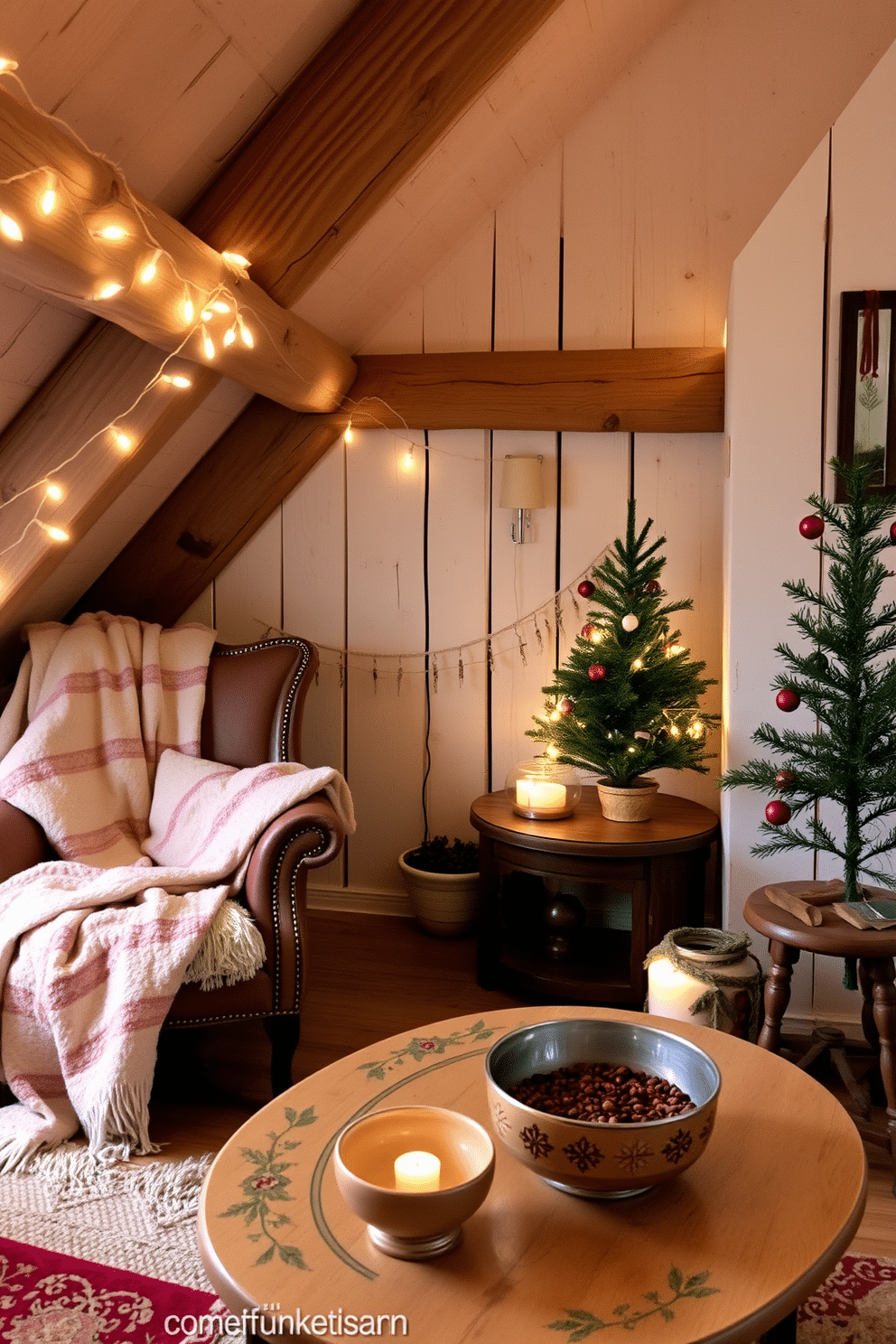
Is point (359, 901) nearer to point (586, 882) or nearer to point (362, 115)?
point (586, 882)

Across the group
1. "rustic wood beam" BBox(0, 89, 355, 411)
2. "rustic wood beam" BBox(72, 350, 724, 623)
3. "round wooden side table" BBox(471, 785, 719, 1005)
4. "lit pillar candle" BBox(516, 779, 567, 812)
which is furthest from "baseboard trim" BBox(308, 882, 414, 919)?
"rustic wood beam" BBox(0, 89, 355, 411)

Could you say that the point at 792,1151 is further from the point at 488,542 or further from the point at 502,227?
the point at 502,227

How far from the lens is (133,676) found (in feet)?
9.62

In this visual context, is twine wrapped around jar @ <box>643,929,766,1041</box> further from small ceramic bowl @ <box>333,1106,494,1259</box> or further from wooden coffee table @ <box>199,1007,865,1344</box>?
small ceramic bowl @ <box>333,1106,494,1259</box>

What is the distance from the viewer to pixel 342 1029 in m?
2.68

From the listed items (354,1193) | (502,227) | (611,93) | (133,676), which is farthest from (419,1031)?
(611,93)

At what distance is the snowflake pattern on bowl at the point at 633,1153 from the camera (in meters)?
1.16

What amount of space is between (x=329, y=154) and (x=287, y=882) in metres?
1.57

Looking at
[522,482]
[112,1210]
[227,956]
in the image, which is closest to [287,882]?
[227,956]

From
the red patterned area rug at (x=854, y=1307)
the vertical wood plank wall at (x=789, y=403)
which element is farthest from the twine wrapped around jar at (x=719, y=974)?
the red patterned area rug at (x=854, y=1307)

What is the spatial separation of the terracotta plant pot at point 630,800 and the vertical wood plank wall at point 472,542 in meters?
0.43

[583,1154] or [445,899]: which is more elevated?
[583,1154]

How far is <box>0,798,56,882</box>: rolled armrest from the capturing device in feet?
8.16

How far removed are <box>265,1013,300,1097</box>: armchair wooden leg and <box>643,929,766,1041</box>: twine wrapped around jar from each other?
0.77m
